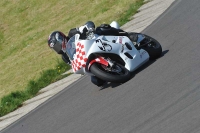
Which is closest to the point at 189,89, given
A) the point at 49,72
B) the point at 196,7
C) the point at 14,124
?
the point at 14,124

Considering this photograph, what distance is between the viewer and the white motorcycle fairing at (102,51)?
927 cm

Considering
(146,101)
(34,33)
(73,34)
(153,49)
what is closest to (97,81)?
(73,34)

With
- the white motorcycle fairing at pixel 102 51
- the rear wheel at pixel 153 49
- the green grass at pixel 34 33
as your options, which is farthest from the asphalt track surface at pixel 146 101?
the green grass at pixel 34 33

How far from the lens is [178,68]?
28.8 feet

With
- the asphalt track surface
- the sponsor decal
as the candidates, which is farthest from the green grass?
the sponsor decal

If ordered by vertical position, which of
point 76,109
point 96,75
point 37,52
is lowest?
point 37,52

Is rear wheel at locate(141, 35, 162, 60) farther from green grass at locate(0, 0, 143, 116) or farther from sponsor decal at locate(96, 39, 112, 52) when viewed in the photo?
green grass at locate(0, 0, 143, 116)

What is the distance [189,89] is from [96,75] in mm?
1989

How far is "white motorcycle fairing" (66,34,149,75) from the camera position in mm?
9266

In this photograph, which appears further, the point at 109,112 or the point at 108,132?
the point at 109,112

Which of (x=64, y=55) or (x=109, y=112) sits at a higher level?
(x=64, y=55)

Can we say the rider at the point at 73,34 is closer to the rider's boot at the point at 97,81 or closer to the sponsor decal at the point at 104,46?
the rider's boot at the point at 97,81

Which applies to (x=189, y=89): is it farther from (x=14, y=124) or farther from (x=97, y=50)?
(x=14, y=124)

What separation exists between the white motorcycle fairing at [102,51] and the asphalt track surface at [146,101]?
0.25 meters
